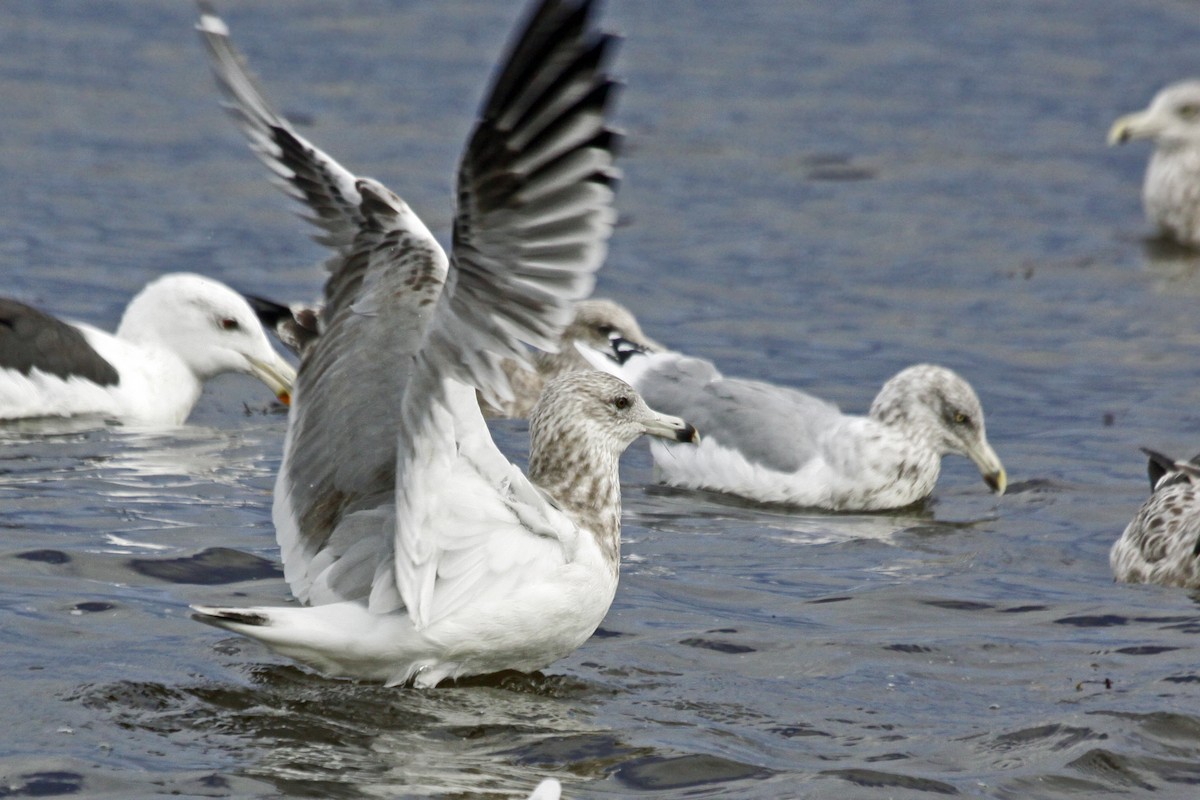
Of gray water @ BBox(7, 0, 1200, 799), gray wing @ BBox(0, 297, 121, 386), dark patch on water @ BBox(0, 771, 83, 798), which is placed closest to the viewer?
dark patch on water @ BBox(0, 771, 83, 798)

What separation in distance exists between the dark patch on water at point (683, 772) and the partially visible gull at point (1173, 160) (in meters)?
11.2

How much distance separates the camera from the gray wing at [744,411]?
372 inches

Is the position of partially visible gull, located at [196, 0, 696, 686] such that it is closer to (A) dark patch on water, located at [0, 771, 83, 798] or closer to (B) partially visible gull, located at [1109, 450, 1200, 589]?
(A) dark patch on water, located at [0, 771, 83, 798]

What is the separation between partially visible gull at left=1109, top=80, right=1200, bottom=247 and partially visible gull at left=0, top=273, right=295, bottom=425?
8272 mm

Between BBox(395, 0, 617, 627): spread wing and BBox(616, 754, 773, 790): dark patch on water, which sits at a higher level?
BBox(395, 0, 617, 627): spread wing

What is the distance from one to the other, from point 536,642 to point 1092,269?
394 inches

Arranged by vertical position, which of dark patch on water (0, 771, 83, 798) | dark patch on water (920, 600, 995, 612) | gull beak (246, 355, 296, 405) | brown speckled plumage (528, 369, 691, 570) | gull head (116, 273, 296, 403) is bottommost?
dark patch on water (0, 771, 83, 798)

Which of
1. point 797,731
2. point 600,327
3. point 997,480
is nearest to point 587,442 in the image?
point 797,731

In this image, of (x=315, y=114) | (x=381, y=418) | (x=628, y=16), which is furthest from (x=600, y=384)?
(x=628, y=16)

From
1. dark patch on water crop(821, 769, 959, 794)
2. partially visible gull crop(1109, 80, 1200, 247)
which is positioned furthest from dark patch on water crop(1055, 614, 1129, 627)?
partially visible gull crop(1109, 80, 1200, 247)

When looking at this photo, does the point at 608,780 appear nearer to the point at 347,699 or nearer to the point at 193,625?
the point at 347,699

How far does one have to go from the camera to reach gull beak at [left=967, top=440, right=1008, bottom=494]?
31.4ft

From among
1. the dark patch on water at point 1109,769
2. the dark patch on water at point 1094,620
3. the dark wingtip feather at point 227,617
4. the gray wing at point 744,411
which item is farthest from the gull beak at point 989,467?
the dark wingtip feather at point 227,617

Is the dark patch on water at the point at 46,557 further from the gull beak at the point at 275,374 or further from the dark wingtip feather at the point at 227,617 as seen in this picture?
the gull beak at the point at 275,374
